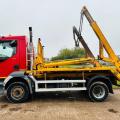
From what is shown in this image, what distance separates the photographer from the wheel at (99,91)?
1252 centimetres

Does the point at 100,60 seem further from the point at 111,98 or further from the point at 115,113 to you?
the point at 115,113

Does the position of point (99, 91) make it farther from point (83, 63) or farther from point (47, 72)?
point (47, 72)

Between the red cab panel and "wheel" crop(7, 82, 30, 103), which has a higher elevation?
the red cab panel

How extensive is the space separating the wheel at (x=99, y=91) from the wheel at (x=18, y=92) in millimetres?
2481

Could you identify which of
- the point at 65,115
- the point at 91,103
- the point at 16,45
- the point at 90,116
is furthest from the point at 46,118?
the point at 16,45

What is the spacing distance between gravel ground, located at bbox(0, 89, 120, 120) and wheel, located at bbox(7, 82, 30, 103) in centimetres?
27

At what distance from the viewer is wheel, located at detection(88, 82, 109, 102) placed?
1252 centimetres

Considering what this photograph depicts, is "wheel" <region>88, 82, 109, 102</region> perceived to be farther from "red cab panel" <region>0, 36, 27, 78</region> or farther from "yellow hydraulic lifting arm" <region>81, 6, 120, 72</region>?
"red cab panel" <region>0, 36, 27, 78</region>

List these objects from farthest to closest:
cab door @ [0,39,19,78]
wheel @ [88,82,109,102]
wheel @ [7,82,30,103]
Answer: wheel @ [88,82,109,102], cab door @ [0,39,19,78], wheel @ [7,82,30,103]

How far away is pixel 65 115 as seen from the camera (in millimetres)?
9797

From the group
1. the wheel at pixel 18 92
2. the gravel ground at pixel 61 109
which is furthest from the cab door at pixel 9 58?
the gravel ground at pixel 61 109

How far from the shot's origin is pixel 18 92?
487 inches

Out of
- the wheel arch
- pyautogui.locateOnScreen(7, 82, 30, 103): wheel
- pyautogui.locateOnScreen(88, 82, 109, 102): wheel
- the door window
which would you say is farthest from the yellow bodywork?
the door window

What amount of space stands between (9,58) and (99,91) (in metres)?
3.80
